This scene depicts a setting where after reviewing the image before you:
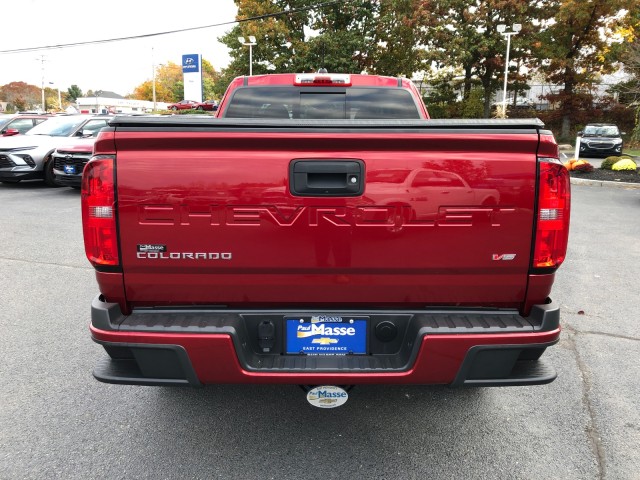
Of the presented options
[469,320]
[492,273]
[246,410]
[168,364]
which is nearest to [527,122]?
[492,273]

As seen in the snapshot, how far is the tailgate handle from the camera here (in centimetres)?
229

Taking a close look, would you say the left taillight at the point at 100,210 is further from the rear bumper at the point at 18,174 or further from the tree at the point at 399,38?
the tree at the point at 399,38

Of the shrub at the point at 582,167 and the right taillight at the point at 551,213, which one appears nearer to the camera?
the right taillight at the point at 551,213

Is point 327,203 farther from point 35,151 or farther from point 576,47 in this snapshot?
point 576,47

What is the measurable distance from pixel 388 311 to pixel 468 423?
1.14 meters

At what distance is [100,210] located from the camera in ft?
7.56

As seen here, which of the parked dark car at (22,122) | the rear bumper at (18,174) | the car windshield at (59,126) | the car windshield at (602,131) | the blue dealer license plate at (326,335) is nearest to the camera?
the blue dealer license plate at (326,335)

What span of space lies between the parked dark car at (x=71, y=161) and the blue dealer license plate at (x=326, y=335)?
1058 cm

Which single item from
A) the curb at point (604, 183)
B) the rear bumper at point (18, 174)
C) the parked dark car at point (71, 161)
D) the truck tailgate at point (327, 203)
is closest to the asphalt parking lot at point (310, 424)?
the truck tailgate at point (327, 203)

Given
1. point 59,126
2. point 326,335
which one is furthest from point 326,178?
point 59,126

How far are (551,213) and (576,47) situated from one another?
3684 cm

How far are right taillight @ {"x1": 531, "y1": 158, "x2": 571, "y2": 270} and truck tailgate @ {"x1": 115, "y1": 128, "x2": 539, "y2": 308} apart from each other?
0.05 meters

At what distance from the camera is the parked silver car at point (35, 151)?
12203 mm

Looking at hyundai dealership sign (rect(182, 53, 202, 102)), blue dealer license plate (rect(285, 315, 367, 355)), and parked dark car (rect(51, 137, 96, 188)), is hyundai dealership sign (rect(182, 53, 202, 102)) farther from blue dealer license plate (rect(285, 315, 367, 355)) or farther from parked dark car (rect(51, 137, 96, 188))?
blue dealer license plate (rect(285, 315, 367, 355))
